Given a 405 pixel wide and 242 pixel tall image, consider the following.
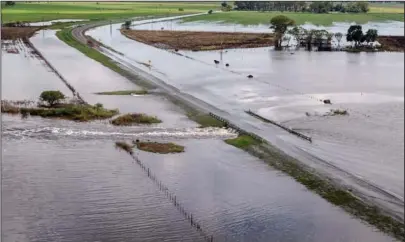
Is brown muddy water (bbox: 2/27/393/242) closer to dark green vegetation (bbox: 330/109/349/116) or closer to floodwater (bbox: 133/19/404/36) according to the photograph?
dark green vegetation (bbox: 330/109/349/116)

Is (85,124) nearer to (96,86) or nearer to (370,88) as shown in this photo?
(96,86)

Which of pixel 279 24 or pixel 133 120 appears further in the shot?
pixel 279 24

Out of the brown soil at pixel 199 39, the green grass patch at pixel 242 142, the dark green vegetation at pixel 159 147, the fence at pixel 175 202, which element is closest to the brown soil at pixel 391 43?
the brown soil at pixel 199 39

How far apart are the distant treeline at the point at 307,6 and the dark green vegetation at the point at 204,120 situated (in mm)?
45311

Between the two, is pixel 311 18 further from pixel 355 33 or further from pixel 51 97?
pixel 51 97

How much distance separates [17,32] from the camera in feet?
169

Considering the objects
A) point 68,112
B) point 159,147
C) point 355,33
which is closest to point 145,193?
point 159,147

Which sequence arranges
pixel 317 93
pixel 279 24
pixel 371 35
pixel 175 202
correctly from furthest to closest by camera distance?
pixel 279 24 → pixel 371 35 → pixel 317 93 → pixel 175 202

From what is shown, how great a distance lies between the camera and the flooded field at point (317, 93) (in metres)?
15.5

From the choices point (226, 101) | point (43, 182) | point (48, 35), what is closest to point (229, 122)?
point (226, 101)

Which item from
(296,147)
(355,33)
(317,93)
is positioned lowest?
(296,147)

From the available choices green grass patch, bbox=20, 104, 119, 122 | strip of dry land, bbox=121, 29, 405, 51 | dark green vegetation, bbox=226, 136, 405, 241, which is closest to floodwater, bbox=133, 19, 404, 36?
strip of dry land, bbox=121, 29, 405, 51

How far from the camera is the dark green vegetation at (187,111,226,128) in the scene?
63.9 feet

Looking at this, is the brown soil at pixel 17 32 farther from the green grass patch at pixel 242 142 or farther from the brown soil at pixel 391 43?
the green grass patch at pixel 242 142
